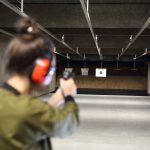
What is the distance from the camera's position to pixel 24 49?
1.43 m

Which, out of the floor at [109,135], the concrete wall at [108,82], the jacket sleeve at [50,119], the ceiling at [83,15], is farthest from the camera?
the concrete wall at [108,82]

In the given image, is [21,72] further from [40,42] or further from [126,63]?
[126,63]

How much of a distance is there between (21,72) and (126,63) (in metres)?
25.9

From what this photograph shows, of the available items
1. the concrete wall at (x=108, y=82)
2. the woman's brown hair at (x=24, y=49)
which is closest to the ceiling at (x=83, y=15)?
the woman's brown hair at (x=24, y=49)

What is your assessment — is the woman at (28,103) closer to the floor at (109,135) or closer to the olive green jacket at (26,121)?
the olive green jacket at (26,121)

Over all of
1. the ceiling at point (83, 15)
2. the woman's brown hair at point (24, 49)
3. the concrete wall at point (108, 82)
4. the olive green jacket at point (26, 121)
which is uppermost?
the ceiling at point (83, 15)

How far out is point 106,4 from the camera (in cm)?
867

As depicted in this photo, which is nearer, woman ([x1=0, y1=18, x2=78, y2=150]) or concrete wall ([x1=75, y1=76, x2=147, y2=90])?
woman ([x1=0, y1=18, x2=78, y2=150])

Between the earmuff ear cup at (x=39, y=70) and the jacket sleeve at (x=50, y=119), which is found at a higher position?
the earmuff ear cup at (x=39, y=70)

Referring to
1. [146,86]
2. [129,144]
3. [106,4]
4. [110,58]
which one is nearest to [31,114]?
[129,144]

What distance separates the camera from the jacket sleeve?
1372 mm

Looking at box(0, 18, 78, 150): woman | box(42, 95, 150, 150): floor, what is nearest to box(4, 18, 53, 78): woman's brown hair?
box(0, 18, 78, 150): woman

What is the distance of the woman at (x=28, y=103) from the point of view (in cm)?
138

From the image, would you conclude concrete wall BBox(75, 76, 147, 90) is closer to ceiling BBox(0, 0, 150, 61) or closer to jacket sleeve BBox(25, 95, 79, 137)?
ceiling BBox(0, 0, 150, 61)
